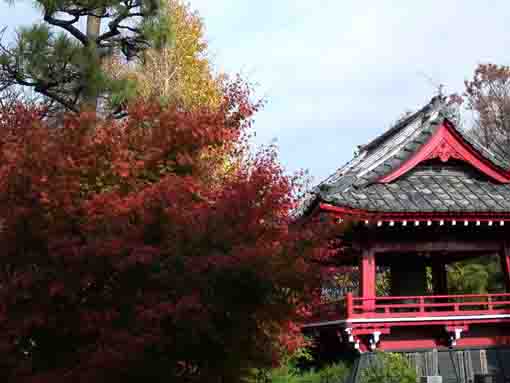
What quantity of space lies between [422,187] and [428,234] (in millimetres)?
1215

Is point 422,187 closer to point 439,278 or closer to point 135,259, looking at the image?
point 439,278

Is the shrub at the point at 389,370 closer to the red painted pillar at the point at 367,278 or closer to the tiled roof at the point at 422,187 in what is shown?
the red painted pillar at the point at 367,278

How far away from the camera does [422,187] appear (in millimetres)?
15586

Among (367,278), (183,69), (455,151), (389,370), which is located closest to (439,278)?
(455,151)

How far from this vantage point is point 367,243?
15.1m

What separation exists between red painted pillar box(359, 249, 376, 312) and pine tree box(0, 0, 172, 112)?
23.1 ft

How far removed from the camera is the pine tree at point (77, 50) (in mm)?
13828

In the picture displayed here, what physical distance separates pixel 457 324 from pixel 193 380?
8705 millimetres

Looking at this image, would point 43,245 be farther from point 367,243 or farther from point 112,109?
point 367,243

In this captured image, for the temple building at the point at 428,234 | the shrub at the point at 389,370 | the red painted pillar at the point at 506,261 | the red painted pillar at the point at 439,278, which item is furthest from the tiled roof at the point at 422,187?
the red painted pillar at the point at 439,278

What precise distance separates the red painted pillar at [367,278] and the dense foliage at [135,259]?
6.15 meters

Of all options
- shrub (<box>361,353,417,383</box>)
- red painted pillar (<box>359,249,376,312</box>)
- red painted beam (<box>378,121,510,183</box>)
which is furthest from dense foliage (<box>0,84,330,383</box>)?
red painted beam (<box>378,121,510,183</box>)

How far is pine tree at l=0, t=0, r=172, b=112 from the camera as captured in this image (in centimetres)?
1383

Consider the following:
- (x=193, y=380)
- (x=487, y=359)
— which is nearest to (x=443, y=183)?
(x=487, y=359)
